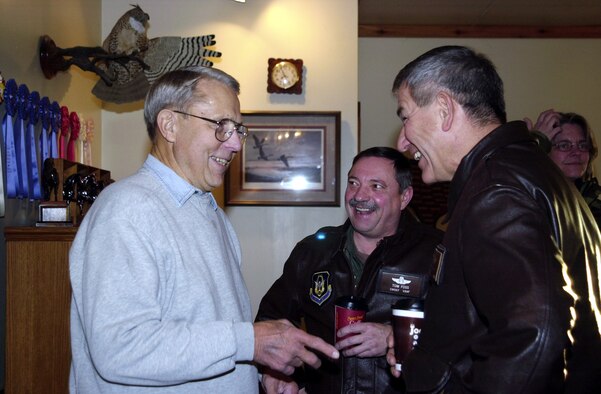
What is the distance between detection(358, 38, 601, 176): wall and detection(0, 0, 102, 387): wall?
2572 millimetres

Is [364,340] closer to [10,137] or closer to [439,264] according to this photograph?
[439,264]

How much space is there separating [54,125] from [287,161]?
5.01ft

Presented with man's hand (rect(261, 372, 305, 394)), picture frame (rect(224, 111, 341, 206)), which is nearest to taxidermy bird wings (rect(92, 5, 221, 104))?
picture frame (rect(224, 111, 341, 206))

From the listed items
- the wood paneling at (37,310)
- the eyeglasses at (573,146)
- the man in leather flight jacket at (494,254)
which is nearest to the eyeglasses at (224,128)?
the man in leather flight jacket at (494,254)

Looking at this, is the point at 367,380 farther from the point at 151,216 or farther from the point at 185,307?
the point at 151,216

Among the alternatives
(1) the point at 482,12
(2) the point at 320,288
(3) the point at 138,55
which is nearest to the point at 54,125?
(3) the point at 138,55

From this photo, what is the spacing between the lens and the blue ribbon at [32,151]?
121 inches

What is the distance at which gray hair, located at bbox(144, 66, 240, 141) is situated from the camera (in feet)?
6.07

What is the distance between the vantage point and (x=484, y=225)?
126cm

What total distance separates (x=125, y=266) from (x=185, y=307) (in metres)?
0.21

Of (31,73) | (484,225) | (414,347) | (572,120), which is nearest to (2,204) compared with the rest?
(31,73)

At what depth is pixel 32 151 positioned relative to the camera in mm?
3080

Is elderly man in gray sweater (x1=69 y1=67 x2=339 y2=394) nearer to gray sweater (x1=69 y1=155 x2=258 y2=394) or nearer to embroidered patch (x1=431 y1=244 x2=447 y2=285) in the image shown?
gray sweater (x1=69 y1=155 x2=258 y2=394)

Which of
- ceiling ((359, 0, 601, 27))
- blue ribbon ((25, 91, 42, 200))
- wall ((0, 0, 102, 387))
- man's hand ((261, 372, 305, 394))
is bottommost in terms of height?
man's hand ((261, 372, 305, 394))
